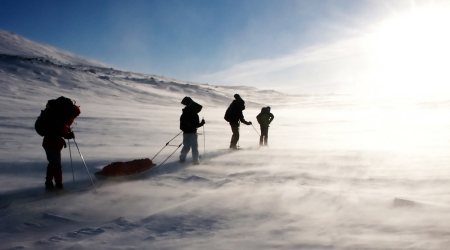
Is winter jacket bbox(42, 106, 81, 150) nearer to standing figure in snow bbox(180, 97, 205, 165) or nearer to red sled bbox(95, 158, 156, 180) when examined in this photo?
red sled bbox(95, 158, 156, 180)

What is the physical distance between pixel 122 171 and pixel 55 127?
135cm

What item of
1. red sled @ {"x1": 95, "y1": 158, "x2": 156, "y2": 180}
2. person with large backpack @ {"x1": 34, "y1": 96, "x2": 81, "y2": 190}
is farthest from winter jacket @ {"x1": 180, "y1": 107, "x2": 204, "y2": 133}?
person with large backpack @ {"x1": 34, "y1": 96, "x2": 81, "y2": 190}

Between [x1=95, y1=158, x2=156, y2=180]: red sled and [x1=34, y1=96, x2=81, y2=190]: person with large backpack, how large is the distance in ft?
2.56

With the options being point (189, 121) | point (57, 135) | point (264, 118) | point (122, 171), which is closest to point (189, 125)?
point (189, 121)

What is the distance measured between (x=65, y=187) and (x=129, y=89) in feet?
127

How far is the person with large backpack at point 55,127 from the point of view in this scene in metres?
4.41

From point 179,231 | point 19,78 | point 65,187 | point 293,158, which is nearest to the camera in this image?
point 179,231

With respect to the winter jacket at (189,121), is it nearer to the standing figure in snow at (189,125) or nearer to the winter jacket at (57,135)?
the standing figure in snow at (189,125)

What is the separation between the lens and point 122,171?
210 inches

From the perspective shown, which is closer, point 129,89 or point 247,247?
→ point 247,247

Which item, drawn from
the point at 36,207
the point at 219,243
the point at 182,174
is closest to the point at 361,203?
the point at 219,243

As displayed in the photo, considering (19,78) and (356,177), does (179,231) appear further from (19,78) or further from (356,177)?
(19,78)

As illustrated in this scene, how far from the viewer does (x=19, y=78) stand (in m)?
34.1

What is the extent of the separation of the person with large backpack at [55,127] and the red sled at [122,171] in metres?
0.78
